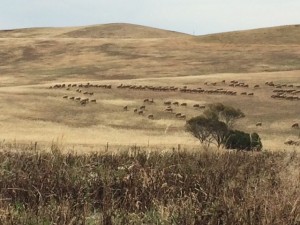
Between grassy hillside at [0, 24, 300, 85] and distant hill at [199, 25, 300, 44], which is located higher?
distant hill at [199, 25, 300, 44]

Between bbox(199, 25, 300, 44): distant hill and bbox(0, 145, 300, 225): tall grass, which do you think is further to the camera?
bbox(199, 25, 300, 44): distant hill

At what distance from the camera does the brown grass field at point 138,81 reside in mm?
50750

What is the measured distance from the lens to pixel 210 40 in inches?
5758

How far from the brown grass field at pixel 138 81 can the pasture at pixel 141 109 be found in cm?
12

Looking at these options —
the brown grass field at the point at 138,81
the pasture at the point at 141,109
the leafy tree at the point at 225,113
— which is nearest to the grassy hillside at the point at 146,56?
the brown grass field at the point at 138,81

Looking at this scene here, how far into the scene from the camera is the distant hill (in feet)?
465

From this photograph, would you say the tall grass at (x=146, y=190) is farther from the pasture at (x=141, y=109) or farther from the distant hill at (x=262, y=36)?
the distant hill at (x=262, y=36)

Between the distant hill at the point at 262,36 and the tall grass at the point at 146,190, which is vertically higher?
the distant hill at the point at 262,36

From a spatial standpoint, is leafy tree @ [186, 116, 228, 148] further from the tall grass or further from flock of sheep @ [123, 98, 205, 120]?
the tall grass

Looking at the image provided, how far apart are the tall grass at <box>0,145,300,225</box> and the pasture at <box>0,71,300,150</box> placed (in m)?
27.9

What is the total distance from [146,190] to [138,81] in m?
77.3

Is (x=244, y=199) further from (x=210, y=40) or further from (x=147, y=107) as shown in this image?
(x=210, y=40)

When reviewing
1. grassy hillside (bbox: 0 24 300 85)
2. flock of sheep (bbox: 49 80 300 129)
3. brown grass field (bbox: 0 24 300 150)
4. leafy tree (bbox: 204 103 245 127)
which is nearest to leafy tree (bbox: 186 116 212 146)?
brown grass field (bbox: 0 24 300 150)

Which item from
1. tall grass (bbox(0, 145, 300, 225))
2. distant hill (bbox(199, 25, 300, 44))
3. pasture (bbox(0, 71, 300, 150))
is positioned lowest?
pasture (bbox(0, 71, 300, 150))
